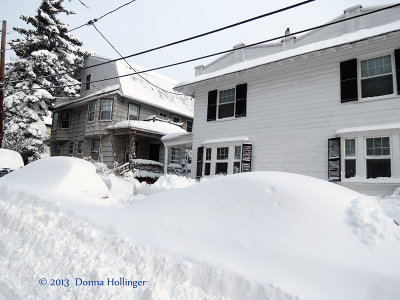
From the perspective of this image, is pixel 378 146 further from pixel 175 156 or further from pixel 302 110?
pixel 175 156

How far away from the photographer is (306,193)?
315 centimetres

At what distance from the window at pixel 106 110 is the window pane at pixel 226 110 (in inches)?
400

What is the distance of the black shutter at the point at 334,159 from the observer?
8.53 metres

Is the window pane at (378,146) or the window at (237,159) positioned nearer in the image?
the window pane at (378,146)

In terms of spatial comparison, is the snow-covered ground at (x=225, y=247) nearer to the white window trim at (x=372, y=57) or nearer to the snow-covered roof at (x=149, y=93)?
the white window trim at (x=372, y=57)

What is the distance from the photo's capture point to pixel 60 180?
693 centimetres

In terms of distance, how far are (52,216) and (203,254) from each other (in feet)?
11.2

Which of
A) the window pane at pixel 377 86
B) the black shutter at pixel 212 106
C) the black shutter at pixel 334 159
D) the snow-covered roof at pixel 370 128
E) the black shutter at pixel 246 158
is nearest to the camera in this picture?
the snow-covered roof at pixel 370 128

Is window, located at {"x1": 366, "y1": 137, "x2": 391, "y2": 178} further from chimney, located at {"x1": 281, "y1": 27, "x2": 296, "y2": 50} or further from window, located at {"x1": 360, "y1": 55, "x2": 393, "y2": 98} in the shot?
chimney, located at {"x1": 281, "y1": 27, "x2": 296, "y2": 50}

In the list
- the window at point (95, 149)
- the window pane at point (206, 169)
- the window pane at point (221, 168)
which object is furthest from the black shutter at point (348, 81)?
the window at point (95, 149)

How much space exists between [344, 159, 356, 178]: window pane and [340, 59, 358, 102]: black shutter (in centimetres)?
205

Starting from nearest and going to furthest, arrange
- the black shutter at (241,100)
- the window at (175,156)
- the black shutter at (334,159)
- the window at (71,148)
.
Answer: the black shutter at (334,159) → the black shutter at (241,100) → the window at (175,156) → the window at (71,148)

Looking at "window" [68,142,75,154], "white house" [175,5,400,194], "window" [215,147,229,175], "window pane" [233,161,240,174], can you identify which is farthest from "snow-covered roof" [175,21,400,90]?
"window" [68,142,75,154]

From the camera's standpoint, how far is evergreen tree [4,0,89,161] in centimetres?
1809
